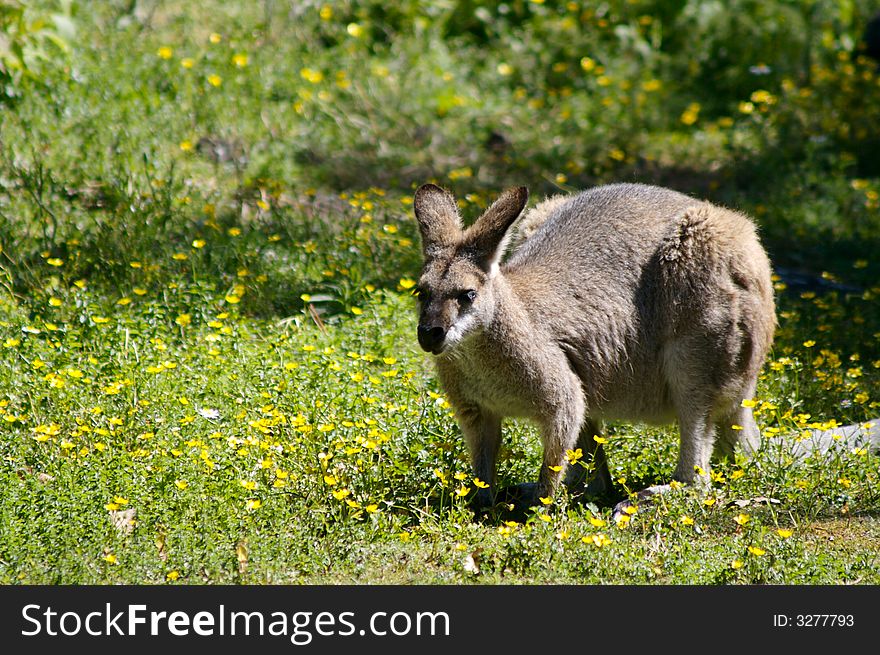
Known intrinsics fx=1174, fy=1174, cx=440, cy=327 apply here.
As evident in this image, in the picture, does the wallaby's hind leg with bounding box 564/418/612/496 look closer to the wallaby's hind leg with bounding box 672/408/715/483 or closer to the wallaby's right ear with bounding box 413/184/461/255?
the wallaby's hind leg with bounding box 672/408/715/483

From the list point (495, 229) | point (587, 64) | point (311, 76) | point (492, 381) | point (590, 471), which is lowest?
point (590, 471)

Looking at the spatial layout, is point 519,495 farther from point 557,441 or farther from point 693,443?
point 693,443

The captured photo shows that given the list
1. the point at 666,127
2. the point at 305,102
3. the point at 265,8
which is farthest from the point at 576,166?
the point at 265,8

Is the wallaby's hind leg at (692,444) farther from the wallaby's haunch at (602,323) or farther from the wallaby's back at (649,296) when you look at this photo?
the wallaby's back at (649,296)

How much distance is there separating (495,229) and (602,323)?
90 centimetres

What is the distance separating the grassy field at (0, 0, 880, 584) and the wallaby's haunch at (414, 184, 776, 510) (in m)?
0.30

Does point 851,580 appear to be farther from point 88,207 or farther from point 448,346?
point 88,207

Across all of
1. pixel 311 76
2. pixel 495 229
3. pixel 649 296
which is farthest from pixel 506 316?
pixel 311 76

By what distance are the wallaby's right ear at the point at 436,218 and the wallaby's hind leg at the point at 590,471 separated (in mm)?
1325

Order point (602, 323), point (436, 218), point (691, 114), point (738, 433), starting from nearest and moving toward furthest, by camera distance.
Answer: point (436, 218) < point (602, 323) < point (738, 433) < point (691, 114)

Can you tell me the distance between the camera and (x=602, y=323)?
610cm

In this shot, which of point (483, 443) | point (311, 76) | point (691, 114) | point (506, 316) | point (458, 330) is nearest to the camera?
point (458, 330)

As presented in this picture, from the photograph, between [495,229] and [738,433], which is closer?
[495,229]

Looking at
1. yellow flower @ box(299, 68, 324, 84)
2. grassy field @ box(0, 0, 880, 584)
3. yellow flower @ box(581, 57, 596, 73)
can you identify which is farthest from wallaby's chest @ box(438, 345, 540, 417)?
yellow flower @ box(581, 57, 596, 73)
